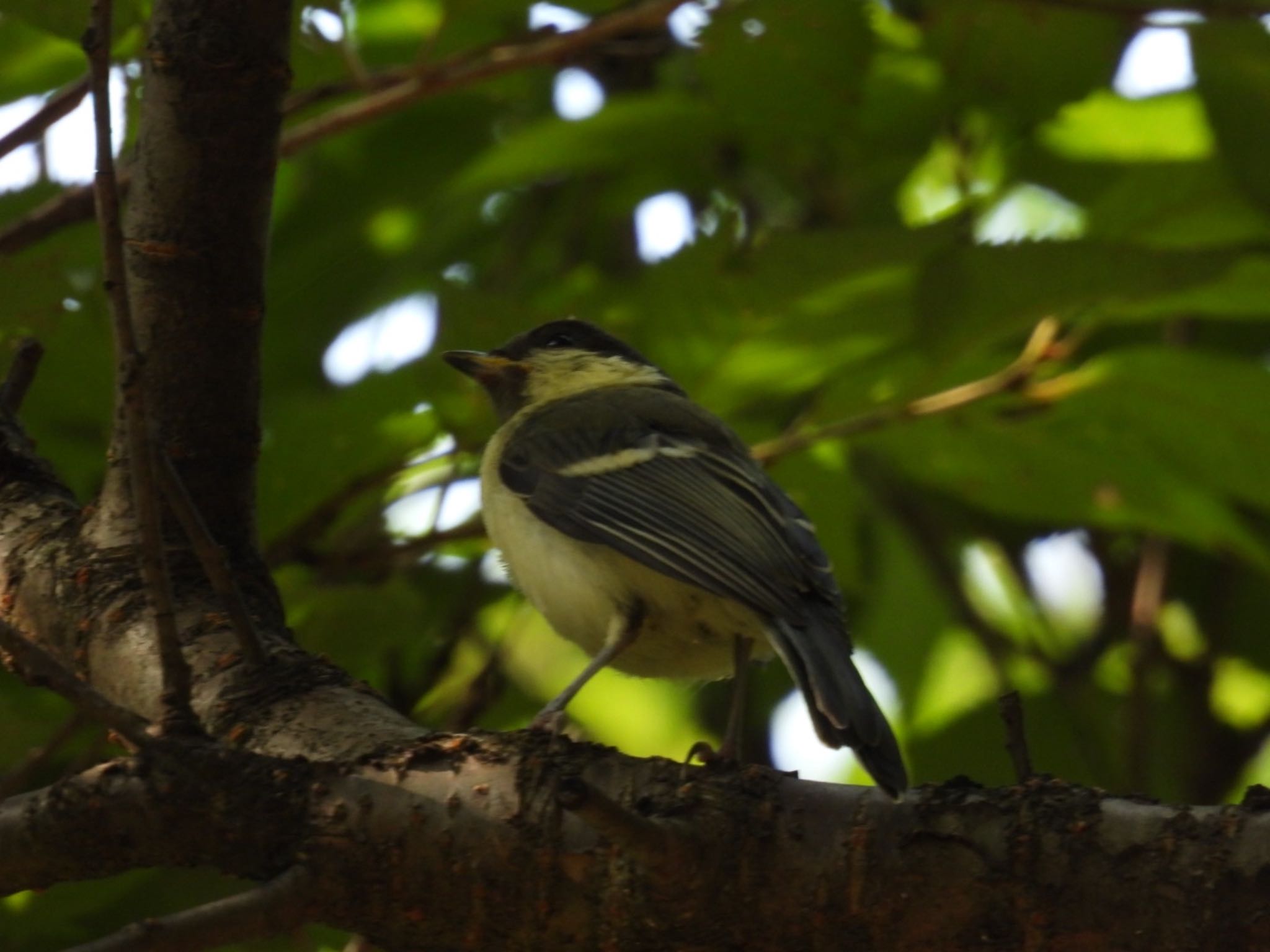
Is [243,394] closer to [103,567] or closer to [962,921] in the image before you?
[103,567]

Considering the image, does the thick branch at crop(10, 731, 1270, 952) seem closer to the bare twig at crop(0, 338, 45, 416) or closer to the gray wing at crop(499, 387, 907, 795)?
the gray wing at crop(499, 387, 907, 795)

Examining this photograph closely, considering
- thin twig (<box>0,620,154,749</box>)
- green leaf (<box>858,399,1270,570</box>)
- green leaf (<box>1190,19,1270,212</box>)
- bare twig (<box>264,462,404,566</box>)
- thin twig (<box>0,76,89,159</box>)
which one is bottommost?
green leaf (<box>858,399,1270,570</box>)

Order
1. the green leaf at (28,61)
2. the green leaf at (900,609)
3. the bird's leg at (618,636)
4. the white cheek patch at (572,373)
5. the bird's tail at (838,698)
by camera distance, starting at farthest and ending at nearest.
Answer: the green leaf at (900,609) → the white cheek patch at (572,373) → the green leaf at (28,61) → the bird's leg at (618,636) → the bird's tail at (838,698)

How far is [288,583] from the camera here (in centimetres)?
324

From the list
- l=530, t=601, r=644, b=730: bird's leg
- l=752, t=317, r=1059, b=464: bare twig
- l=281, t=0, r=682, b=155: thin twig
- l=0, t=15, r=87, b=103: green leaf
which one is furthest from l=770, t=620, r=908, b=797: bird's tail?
l=0, t=15, r=87, b=103: green leaf

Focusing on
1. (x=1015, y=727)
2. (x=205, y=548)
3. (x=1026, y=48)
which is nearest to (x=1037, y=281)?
(x=1026, y=48)

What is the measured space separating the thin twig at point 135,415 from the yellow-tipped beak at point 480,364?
4.33 feet

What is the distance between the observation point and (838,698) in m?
2.52

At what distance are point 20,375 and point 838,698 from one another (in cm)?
142

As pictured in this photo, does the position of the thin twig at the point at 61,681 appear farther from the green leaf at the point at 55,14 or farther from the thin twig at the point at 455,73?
the thin twig at the point at 455,73

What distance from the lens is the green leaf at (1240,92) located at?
111 inches

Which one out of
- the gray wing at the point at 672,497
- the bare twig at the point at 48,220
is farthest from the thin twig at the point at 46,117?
the gray wing at the point at 672,497

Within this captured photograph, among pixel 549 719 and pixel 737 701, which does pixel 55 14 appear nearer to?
pixel 549 719

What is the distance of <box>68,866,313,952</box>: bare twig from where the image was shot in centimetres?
153
